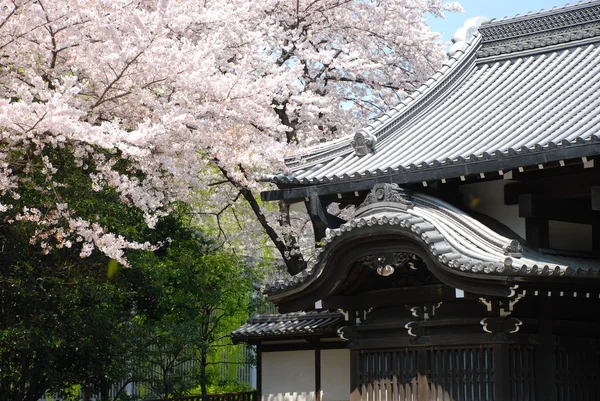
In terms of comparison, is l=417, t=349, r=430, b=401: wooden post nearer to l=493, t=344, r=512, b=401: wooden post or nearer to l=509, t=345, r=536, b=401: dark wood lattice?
l=493, t=344, r=512, b=401: wooden post

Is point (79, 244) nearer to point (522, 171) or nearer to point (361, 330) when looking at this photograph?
point (361, 330)

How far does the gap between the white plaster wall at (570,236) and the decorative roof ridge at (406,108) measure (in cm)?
320

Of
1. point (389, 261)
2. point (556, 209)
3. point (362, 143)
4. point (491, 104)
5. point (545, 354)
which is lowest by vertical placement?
point (545, 354)

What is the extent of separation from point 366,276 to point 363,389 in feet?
4.70

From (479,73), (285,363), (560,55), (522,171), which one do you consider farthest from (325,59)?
(522,171)

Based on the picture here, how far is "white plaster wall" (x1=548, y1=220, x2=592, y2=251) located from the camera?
1090cm

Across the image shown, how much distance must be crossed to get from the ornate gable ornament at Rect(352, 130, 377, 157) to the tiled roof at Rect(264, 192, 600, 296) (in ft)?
6.48

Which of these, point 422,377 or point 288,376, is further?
point 288,376

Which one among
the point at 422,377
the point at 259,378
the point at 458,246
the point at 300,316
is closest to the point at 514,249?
the point at 458,246

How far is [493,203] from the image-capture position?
11078 mm

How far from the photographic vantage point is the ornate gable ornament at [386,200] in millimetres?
10562

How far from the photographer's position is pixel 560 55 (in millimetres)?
13195

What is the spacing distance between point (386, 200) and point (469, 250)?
1.43m

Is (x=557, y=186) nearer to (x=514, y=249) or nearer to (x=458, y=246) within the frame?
(x=514, y=249)
